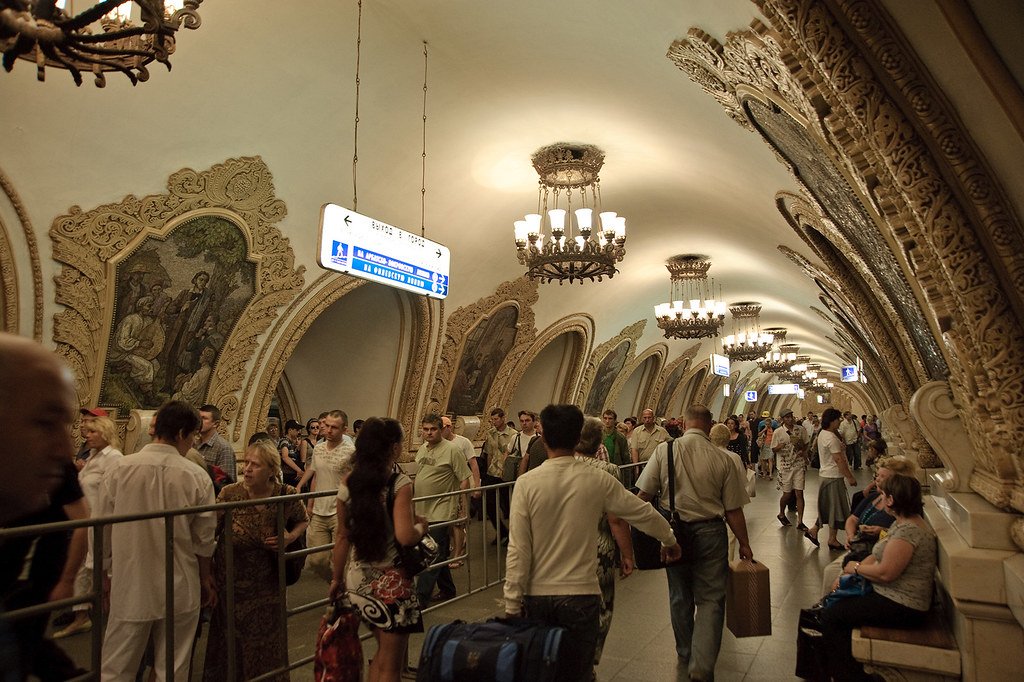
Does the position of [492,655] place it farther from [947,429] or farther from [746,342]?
[746,342]

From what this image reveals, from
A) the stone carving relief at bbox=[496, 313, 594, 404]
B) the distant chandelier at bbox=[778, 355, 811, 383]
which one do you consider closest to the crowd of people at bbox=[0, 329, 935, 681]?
the stone carving relief at bbox=[496, 313, 594, 404]

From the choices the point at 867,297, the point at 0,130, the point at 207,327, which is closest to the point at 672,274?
the point at 867,297

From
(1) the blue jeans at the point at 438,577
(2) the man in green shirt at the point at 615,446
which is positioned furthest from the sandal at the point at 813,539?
(1) the blue jeans at the point at 438,577

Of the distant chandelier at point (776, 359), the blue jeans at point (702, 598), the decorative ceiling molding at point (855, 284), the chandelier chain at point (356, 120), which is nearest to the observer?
the blue jeans at point (702, 598)

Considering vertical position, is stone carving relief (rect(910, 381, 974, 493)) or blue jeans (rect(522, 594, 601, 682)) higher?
stone carving relief (rect(910, 381, 974, 493))

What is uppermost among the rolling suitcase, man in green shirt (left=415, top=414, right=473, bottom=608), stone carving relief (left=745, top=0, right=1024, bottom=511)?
stone carving relief (left=745, top=0, right=1024, bottom=511)

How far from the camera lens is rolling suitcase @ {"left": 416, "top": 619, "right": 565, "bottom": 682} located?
269 centimetres

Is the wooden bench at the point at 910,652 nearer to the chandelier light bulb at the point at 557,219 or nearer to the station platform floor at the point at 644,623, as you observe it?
the station platform floor at the point at 644,623

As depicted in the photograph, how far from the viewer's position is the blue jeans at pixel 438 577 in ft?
18.4

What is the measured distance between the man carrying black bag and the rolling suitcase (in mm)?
1903

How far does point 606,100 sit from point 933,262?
5481 millimetres

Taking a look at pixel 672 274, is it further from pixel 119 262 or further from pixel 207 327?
pixel 119 262

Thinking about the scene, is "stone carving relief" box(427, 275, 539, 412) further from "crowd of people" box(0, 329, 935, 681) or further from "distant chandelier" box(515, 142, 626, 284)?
"crowd of people" box(0, 329, 935, 681)

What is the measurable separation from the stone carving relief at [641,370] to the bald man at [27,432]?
19276mm
